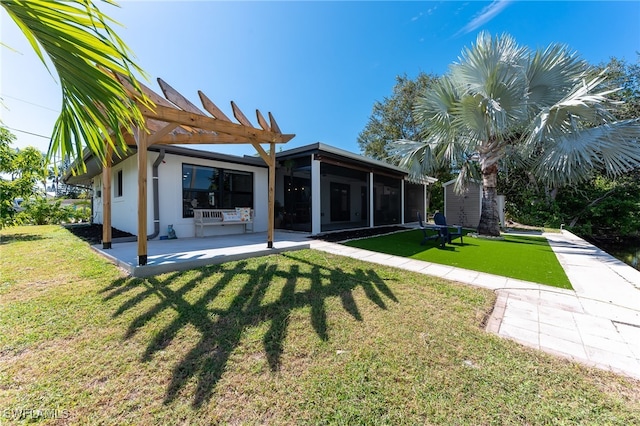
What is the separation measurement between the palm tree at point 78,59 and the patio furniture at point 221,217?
6361mm

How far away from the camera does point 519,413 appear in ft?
4.75

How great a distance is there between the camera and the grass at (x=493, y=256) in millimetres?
4348

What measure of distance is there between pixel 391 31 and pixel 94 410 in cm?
1335

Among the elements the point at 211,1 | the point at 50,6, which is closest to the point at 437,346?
the point at 50,6

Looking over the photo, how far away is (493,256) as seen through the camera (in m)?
5.68

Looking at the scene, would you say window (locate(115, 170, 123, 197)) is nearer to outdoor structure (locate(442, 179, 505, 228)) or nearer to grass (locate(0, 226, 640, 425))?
grass (locate(0, 226, 640, 425))

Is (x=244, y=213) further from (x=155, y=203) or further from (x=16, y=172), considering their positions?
(x=16, y=172)

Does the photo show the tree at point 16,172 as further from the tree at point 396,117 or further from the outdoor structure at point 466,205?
the tree at point 396,117

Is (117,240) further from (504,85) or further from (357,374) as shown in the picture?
(504,85)

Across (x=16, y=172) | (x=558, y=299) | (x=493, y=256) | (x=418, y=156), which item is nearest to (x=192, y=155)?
(x=16, y=172)

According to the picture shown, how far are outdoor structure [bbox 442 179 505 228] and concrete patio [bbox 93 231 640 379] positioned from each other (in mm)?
6065

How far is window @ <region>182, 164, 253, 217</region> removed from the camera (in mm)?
7562

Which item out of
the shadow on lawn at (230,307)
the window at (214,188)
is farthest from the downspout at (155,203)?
the shadow on lawn at (230,307)

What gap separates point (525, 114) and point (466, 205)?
19.2 ft
